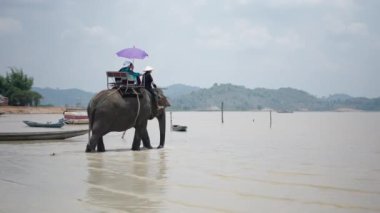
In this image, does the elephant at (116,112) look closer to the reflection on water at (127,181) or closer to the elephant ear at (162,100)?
the elephant ear at (162,100)

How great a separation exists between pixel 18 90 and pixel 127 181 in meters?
84.0

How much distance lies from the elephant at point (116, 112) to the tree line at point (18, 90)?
77.3 meters

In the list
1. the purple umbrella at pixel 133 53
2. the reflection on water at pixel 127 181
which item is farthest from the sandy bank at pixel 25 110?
the reflection on water at pixel 127 181

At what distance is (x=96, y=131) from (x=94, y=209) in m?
8.30

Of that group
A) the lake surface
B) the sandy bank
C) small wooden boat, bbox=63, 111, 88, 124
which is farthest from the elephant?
the sandy bank

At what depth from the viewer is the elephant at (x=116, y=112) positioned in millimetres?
15775

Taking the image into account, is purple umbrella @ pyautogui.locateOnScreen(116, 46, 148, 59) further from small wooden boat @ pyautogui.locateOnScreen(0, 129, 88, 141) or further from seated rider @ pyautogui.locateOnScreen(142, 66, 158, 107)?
small wooden boat @ pyautogui.locateOnScreen(0, 129, 88, 141)

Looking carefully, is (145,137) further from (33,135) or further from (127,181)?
(127,181)

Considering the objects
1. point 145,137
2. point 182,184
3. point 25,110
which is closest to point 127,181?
point 182,184

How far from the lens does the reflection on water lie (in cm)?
820

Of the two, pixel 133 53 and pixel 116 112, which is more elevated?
pixel 133 53

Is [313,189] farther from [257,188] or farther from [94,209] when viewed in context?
[94,209]

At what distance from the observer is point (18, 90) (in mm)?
88812

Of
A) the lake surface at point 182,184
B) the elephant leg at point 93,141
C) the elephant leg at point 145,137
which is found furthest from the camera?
the elephant leg at point 145,137
